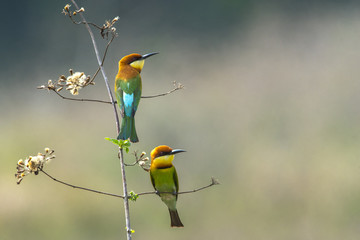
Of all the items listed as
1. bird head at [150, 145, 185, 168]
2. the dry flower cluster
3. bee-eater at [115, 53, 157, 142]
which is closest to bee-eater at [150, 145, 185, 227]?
bird head at [150, 145, 185, 168]

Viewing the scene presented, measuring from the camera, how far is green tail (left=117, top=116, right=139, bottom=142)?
69cm

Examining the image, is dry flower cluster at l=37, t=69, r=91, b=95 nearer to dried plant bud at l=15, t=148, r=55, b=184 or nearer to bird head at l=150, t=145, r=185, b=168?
dried plant bud at l=15, t=148, r=55, b=184

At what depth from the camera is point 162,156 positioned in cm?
89

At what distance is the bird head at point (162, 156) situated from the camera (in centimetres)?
86

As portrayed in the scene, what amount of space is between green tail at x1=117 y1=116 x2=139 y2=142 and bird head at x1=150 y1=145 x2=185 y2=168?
0.11 metres

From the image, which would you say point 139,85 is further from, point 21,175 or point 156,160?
point 21,175

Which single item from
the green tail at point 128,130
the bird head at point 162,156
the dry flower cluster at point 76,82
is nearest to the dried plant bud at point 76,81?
the dry flower cluster at point 76,82

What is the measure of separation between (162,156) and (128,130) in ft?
0.64

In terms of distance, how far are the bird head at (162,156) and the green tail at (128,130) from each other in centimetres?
11

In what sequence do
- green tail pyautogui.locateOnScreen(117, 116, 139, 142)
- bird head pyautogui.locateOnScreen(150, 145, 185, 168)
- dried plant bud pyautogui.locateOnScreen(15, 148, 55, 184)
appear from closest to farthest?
dried plant bud pyautogui.locateOnScreen(15, 148, 55, 184)
green tail pyautogui.locateOnScreen(117, 116, 139, 142)
bird head pyautogui.locateOnScreen(150, 145, 185, 168)

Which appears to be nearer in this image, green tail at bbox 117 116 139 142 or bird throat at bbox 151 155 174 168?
green tail at bbox 117 116 139 142

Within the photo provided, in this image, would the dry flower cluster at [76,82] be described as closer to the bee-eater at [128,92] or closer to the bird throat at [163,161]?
the bee-eater at [128,92]

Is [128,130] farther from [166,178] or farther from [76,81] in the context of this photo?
[166,178]

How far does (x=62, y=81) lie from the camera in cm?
65
